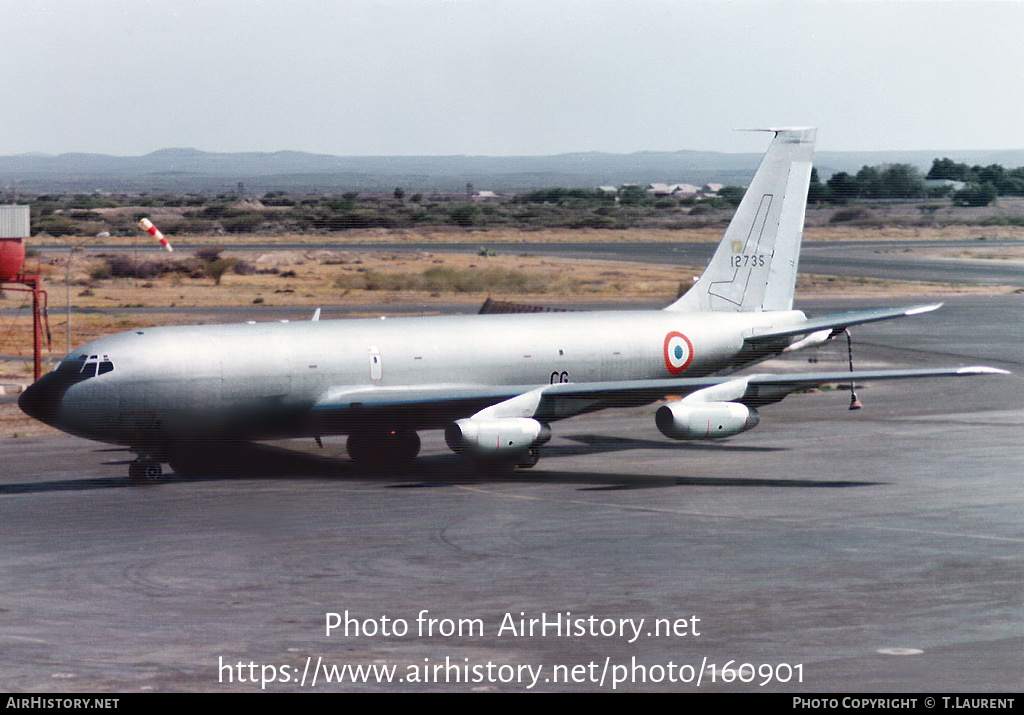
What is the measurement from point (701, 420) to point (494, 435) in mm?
5671

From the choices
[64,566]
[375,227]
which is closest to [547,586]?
[64,566]

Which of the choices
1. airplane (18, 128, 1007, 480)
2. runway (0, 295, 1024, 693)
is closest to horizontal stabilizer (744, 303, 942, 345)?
airplane (18, 128, 1007, 480)

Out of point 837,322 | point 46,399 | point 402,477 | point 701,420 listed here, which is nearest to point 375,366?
point 402,477

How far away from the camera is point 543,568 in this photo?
27.0 meters

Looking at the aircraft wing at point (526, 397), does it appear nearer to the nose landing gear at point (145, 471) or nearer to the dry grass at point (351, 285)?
the nose landing gear at point (145, 471)

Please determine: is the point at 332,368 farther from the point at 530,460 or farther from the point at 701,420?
the point at 701,420

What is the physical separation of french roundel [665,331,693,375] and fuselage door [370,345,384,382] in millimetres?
9750

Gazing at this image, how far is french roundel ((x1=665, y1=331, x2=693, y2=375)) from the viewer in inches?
1690

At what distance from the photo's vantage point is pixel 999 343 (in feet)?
237

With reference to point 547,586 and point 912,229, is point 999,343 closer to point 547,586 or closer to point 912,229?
point 547,586

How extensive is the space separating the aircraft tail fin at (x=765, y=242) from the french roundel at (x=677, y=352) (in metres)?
3.06

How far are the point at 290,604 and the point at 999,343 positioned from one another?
186ft

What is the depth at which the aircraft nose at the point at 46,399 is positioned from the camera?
116 feet

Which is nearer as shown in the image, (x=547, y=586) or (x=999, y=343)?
(x=547, y=586)
